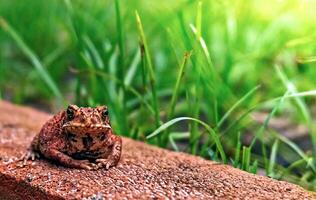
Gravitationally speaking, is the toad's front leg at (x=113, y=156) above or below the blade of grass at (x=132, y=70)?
below

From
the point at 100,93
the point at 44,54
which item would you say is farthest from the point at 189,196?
the point at 44,54

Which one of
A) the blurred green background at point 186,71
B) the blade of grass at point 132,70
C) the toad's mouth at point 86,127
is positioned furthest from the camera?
the blade of grass at point 132,70

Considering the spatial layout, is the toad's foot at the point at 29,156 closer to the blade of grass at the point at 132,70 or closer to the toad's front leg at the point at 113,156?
the toad's front leg at the point at 113,156

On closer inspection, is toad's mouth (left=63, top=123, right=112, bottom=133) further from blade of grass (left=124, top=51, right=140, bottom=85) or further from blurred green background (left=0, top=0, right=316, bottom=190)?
blade of grass (left=124, top=51, right=140, bottom=85)

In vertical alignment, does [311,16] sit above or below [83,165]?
above

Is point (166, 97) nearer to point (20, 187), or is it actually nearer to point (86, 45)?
point (86, 45)

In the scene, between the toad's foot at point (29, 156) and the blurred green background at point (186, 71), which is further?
the blurred green background at point (186, 71)

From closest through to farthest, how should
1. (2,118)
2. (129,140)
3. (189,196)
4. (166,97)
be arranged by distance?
(189,196)
(129,140)
(2,118)
(166,97)

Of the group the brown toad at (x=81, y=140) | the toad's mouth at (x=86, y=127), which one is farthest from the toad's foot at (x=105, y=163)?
the toad's mouth at (x=86, y=127)
